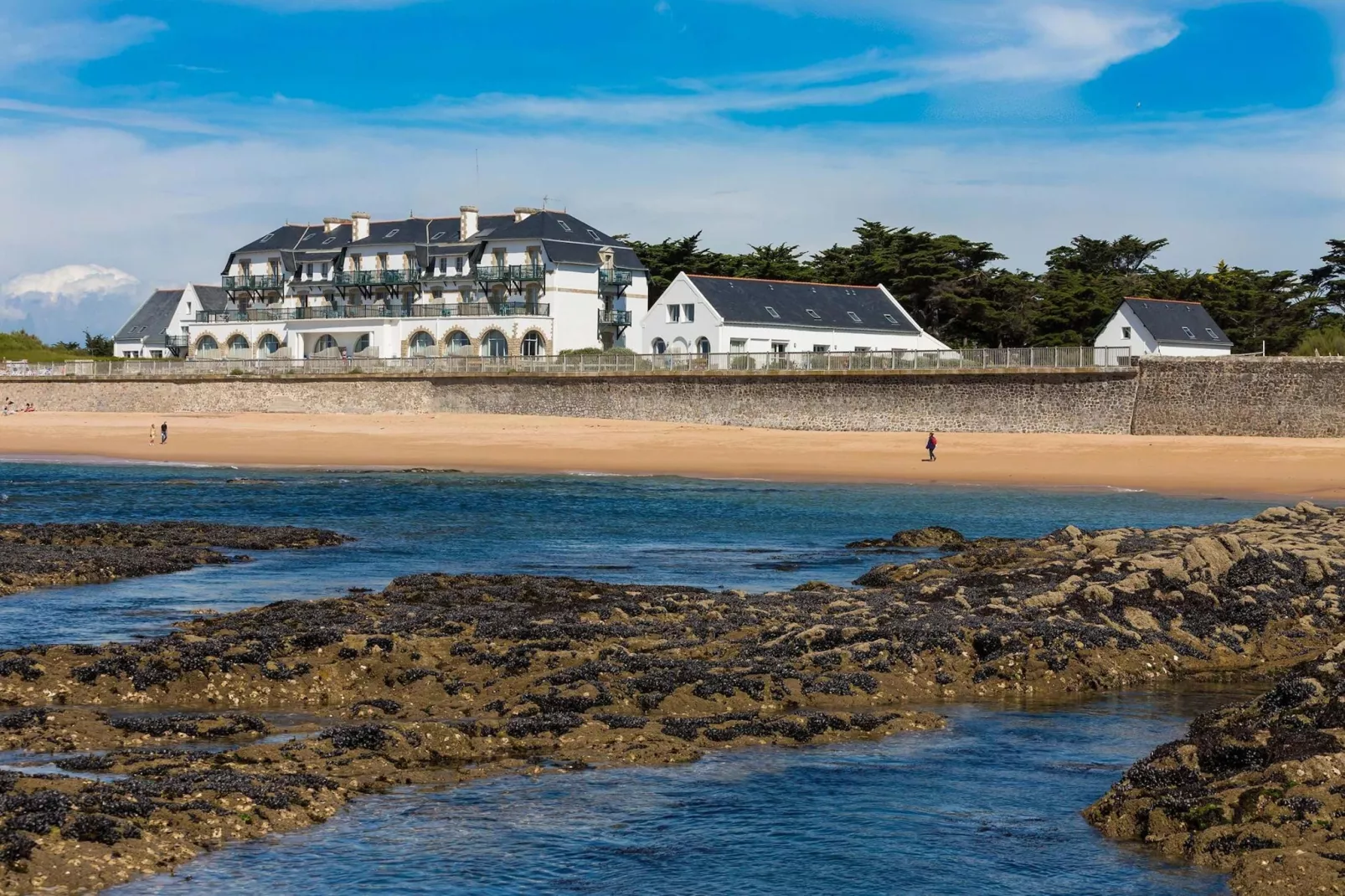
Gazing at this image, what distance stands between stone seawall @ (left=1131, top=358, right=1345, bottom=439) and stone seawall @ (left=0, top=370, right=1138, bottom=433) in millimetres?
862

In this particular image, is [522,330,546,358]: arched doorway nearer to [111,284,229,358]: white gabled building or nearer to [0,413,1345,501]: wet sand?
[0,413,1345,501]: wet sand

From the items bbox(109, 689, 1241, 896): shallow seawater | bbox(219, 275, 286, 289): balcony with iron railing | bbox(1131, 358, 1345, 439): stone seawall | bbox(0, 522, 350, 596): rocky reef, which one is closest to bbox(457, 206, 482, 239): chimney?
bbox(219, 275, 286, 289): balcony with iron railing

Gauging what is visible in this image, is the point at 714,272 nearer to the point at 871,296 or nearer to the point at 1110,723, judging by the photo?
the point at 871,296

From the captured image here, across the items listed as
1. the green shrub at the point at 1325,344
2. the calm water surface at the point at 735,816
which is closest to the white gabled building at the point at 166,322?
the green shrub at the point at 1325,344

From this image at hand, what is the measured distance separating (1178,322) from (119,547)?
5249cm

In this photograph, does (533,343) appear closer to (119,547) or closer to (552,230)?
(552,230)

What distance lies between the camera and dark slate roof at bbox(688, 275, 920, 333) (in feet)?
213

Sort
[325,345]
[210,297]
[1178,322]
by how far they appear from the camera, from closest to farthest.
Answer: [1178,322] → [325,345] → [210,297]

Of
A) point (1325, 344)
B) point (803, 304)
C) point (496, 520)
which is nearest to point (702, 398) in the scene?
point (803, 304)

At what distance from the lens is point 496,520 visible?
2988 cm

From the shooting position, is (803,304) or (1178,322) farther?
(803,304)

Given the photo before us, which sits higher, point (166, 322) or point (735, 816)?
point (166, 322)

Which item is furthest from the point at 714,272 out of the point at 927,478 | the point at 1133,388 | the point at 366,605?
the point at 366,605

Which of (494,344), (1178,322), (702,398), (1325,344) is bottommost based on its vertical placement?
(702,398)
